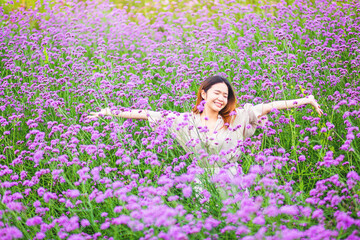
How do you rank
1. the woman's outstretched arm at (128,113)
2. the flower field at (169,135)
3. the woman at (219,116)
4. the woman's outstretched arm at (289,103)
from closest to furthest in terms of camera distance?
the flower field at (169,135) < the woman's outstretched arm at (289,103) < the woman at (219,116) < the woman's outstretched arm at (128,113)

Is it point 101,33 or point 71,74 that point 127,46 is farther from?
point 71,74

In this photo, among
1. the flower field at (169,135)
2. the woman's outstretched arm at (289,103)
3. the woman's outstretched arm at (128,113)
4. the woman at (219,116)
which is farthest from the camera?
the woman's outstretched arm at (128,113)

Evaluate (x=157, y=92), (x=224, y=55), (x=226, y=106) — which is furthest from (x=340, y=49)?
(x=157, y=92)

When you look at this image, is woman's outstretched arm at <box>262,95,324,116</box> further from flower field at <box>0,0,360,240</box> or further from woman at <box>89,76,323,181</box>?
flower field at <box>0,0,360,240</box>

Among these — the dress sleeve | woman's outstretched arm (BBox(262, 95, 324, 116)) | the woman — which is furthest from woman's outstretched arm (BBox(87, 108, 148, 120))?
woman's outstretched arm (BBox(262, 95, 324, 116))

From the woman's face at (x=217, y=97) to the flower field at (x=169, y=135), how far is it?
28 centimetres

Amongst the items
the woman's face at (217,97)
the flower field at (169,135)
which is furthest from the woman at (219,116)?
the flower field at (169,135)

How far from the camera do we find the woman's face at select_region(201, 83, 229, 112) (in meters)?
3.19

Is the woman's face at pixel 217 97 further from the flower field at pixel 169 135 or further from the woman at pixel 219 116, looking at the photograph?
the flower field at pixel 169 135

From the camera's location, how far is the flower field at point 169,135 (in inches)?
78.1

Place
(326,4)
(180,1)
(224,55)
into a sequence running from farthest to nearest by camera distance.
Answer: (180,1) → (326,4) → (224,55)

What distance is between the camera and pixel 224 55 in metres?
4.90

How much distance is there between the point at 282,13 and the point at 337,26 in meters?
0.93

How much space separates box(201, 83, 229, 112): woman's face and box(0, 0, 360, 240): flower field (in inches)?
11.0
